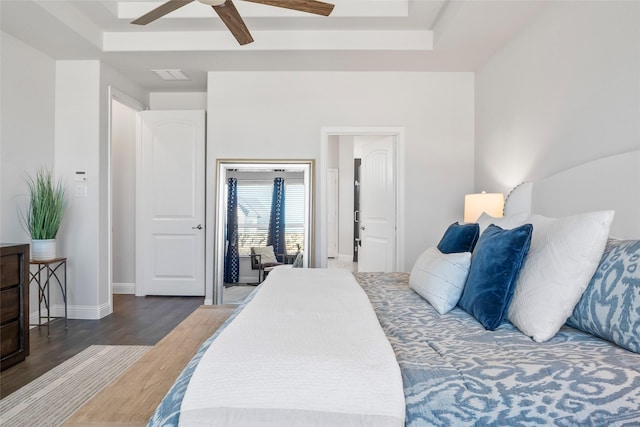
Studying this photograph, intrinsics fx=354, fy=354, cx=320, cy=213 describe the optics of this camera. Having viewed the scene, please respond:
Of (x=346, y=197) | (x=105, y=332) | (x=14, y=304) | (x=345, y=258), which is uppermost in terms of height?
(x=346, y=197)

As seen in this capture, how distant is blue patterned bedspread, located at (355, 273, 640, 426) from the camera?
83 cm

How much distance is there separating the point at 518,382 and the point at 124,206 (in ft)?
15.6

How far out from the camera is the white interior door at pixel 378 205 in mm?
3900

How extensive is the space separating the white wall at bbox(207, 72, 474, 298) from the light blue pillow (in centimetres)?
250

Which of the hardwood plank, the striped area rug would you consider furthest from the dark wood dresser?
the hardwood plank

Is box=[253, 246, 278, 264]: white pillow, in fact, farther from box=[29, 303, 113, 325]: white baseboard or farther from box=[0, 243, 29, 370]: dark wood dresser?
box=[0, 243, 29, 370]: dark wood dresser

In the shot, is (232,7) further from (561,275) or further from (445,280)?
(561,275)

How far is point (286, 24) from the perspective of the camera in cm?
310

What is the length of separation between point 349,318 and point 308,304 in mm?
227

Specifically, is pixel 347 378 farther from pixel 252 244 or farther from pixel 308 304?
pixel 252 244

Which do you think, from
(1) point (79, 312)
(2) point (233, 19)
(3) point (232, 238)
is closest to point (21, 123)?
(1) point (79, 312)

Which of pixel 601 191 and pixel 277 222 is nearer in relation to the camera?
pixel 601 191

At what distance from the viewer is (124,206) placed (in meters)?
4.55

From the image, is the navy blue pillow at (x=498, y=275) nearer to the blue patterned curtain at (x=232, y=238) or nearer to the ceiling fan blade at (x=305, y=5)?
the ceiling fan blade at (x=305, y=5)
